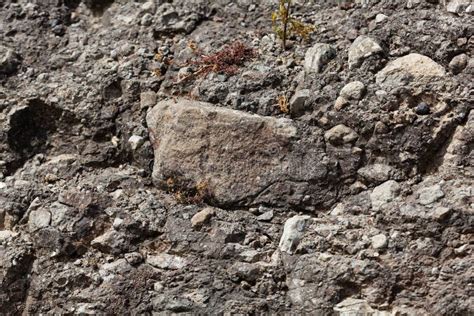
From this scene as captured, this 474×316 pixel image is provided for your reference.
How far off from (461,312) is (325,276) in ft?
2.72

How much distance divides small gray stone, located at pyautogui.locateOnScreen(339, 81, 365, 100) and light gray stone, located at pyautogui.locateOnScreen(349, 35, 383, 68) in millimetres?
195

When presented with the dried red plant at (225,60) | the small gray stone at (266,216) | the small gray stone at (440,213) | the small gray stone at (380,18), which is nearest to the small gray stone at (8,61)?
the dried red plant at (225,60)

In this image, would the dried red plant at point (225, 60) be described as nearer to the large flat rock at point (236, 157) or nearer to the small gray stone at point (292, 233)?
the large flat rock at point (236, 157)

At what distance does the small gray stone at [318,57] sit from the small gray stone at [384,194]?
41.2 inches

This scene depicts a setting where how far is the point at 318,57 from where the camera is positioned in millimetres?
5316

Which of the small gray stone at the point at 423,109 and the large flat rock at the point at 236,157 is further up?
the small gray stone at the point at 423,109

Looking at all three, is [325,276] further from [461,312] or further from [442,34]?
[442,34]

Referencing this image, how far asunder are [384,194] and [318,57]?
121cm

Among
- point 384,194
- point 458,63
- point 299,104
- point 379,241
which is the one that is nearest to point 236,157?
point 299,104

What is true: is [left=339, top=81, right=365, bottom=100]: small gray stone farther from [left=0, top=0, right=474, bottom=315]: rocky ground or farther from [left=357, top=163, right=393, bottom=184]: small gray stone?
[left=357, top=163, right=393, bottom=184]: small gray stone

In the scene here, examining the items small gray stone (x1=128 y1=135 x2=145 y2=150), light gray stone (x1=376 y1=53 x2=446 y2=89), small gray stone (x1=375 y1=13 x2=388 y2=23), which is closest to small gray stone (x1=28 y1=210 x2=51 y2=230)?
small gray stone (x1=128 y1=135 x2=145 y2=150)

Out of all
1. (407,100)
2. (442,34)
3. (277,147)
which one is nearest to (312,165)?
(277,147)

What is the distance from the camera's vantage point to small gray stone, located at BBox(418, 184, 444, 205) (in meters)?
4.53

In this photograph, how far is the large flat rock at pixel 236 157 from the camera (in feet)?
16.2
